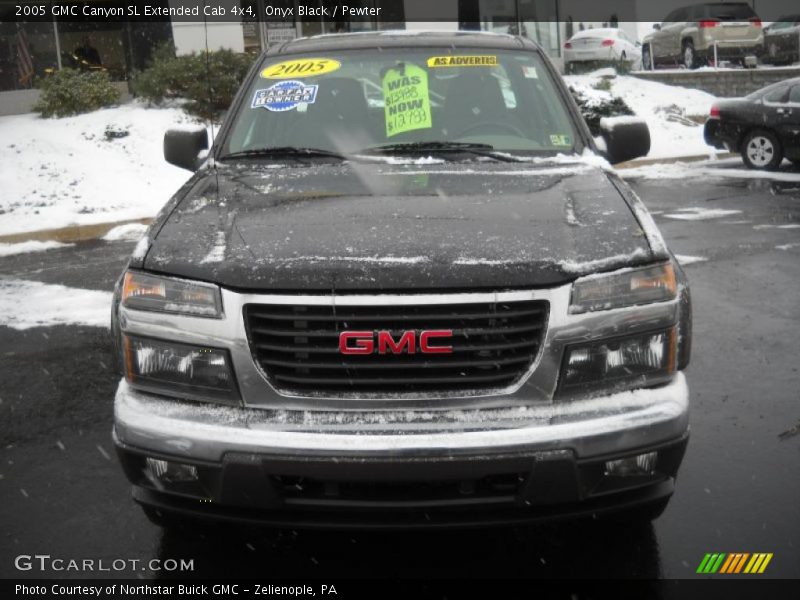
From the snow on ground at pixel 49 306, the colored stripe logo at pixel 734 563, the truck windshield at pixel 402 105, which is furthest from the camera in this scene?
the snow on ground at pixel 49 306

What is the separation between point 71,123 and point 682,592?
14191 mm

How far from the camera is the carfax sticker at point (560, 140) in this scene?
13.7 feet

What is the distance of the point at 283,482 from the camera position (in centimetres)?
266

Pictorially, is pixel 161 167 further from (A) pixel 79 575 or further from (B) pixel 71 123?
(A) pixel 79 575

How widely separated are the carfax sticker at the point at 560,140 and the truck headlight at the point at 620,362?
59.8 inches

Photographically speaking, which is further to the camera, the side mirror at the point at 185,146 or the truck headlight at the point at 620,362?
the side mirror at the point at 185,146

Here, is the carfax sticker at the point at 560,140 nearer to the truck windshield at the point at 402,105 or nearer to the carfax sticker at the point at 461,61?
the truck windshield at the point at 402,105

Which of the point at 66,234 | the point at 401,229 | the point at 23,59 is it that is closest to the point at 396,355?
the point at 401,229

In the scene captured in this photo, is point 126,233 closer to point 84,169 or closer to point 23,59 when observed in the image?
point 84,169

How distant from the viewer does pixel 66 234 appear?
34.6 feet

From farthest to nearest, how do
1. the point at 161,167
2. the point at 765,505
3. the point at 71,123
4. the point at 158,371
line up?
1. the point at 71,123
2. the point at 161,167
3. the point at 765,505
4. the point at 158,371

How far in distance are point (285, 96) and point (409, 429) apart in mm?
2288

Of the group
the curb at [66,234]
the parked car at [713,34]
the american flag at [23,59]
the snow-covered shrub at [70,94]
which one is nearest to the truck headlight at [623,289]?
the curb at [66,234]

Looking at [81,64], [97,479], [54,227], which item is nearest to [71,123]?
[81,64]
